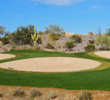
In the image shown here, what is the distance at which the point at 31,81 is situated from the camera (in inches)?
485

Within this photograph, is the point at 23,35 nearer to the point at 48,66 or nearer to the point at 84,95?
the point at 48,66

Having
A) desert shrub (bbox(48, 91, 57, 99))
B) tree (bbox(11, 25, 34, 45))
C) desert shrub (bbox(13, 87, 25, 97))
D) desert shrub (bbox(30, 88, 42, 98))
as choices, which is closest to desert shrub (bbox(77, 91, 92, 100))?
desert shrub (bbox(48, 91, 57, 99))

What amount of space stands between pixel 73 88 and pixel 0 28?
48694 mm

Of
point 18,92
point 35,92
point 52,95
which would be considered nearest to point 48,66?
point 18,92

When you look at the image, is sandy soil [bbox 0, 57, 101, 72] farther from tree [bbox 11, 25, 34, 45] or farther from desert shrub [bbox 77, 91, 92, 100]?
tree [bbox 11, 25, 34, 45]

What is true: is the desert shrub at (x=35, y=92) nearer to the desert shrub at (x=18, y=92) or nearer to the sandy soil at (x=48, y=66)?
the desert shrub at (x=18, y=92)

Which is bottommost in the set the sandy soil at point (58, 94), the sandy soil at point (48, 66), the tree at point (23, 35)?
the sandy soil at point (58, 94)

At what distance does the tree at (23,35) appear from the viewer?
61844 mm

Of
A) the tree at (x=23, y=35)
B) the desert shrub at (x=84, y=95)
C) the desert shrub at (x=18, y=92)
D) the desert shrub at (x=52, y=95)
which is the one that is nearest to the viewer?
the desert shrub at (x=84, y=95)

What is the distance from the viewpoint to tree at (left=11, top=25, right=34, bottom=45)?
6184 centimetres

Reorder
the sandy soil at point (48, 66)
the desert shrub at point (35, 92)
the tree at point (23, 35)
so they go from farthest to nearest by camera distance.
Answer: the tree at point (23, 35)
the sandy soil at point (48, 66)
the desert shrub at point (35, 92)

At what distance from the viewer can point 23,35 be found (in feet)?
204

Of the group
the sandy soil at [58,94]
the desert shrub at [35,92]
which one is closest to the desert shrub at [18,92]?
the sandy soil at [58,94]

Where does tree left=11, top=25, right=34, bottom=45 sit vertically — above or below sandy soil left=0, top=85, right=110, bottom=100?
above
